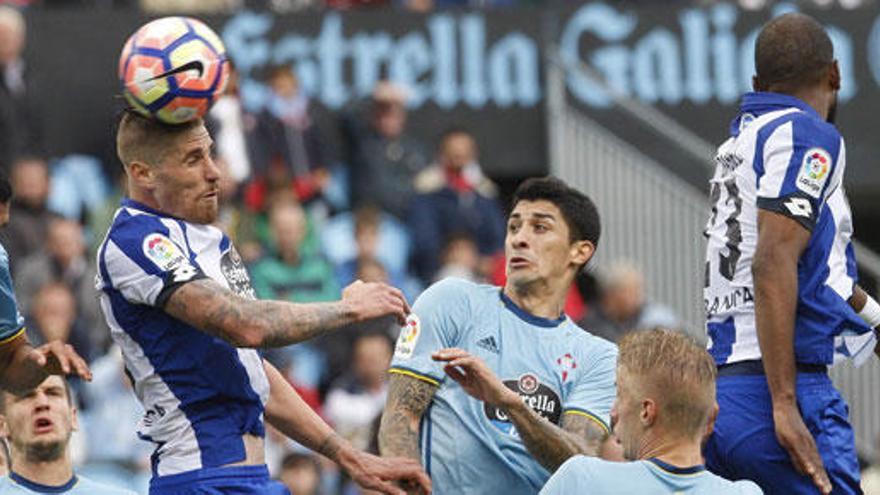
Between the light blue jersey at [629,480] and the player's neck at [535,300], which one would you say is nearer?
the light blue jersey at [629,480]

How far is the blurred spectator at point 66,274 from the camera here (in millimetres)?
15609

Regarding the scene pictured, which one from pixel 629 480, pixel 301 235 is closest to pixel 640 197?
pixel 301 235

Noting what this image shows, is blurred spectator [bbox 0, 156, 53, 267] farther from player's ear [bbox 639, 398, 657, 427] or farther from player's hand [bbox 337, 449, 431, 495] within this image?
player's ear [bbox 639, 398, 657, 427]

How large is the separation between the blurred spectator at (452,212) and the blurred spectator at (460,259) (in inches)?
9.1

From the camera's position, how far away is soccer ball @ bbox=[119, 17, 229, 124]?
822cm

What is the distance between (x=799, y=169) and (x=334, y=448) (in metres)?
2.18

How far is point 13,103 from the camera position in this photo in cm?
1703

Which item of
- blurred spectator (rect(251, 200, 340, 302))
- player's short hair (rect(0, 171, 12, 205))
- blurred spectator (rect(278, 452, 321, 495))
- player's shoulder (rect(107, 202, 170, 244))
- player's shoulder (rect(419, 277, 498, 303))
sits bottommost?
blurred spectator (rect(278, 452, 321, 495))

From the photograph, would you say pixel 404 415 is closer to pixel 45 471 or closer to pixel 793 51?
pixel 45 471

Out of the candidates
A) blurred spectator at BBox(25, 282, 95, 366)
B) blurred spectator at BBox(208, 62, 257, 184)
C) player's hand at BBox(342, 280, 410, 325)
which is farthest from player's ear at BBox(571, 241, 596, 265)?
blurred spectator at BBox(208, 62, 257, 184)

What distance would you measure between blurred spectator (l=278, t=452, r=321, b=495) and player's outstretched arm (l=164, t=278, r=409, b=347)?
6.41m

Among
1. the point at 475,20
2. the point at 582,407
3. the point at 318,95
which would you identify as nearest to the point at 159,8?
the point at 318,95

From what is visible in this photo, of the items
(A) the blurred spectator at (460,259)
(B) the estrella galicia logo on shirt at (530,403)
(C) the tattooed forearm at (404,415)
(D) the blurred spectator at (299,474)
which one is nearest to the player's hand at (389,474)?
(C) the tattooed forearm at (404,415)

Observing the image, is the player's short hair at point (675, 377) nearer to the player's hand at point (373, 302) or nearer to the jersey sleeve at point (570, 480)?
the jersey sleeve at point (570, 480)
